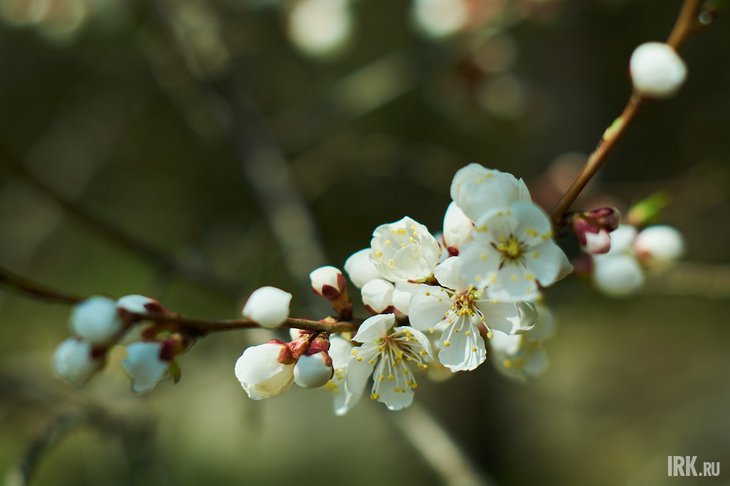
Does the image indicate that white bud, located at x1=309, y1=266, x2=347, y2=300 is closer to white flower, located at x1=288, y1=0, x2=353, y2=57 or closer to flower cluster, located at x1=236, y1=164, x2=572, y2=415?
flower cluster, located at x1=236, y1=164, x2=572, y2=415

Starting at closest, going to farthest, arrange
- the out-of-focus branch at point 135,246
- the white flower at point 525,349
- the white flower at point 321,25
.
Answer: the white flower at point 525,349, the out-of-focus branch at point 135,246, the white flower at point 321,25

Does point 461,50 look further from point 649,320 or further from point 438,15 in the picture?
point 649,320

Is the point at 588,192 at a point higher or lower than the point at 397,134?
lower

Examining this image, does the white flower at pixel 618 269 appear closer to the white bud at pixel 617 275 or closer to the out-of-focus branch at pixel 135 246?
the white bud at pixel 617 275

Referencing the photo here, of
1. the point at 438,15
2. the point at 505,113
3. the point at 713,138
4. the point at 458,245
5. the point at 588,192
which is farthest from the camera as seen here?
the point at 713,138

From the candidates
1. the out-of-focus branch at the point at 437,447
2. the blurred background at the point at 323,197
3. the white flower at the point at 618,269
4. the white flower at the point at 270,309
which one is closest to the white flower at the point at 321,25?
the blurred background at the point at 323,197

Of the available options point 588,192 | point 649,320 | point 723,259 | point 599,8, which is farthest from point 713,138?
point 649,320

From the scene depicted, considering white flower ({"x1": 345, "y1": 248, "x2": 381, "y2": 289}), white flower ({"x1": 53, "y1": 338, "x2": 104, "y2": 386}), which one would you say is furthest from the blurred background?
white flower ({"x1": 345, "y1": 248, "x2": 381, "y2": 289})
